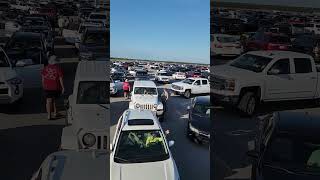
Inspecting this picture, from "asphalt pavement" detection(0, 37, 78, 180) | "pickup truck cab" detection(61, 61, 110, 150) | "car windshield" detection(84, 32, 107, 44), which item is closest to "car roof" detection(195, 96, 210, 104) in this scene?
"pickup truck cab" detection(61, 61, 110, 150)

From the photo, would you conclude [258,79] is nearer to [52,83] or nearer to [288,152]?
[288,152]

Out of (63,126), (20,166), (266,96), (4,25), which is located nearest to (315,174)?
(266,96)

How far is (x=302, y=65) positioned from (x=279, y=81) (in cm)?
51

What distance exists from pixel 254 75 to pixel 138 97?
1.95 metres

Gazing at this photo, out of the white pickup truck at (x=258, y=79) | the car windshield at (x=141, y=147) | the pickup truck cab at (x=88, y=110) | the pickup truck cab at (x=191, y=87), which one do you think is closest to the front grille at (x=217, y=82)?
→ the white pickup truck at (x=258, y=79)

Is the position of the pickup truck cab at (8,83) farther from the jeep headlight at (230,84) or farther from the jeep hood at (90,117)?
the jeep headlight at (230,84)

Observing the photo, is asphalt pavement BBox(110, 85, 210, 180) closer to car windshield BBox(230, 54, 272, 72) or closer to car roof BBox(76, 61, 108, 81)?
car roof BBox(76, 61, 108, 81)

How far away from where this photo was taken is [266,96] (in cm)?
706

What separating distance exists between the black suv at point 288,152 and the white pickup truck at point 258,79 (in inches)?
33.2

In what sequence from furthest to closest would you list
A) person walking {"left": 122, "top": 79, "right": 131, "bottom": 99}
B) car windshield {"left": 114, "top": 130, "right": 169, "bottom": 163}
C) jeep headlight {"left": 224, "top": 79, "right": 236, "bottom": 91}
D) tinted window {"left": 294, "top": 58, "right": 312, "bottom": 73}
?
1. tinted window {"left": 294, "top": 58, "right": 312, "bottom": 73}
2. jeep headlight {"left": 224, "top": 79, "right": 236, "bottom": 91}
3. person walking {"left": 122, "top": 79, "right": 131, "bottom": 99}
4. car windshield {"left": 114, "top": 130, "right": 169, "bottom": 163}

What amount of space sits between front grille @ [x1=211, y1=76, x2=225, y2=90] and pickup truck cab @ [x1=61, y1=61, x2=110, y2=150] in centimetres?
180

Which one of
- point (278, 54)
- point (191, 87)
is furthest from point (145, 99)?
point (278, 54)

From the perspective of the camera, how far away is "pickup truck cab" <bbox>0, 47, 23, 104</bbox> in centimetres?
594

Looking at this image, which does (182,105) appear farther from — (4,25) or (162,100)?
(4,25)
